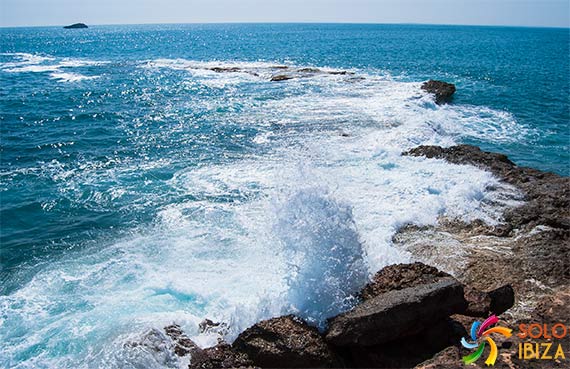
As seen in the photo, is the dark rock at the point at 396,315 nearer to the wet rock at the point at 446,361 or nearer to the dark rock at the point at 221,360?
the wet rock at the point at 446,361

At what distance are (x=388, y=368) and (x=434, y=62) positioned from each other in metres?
55.3

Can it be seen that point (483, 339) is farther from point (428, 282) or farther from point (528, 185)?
point (528, 185)

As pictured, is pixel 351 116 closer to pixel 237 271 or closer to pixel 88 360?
pixel 237 271

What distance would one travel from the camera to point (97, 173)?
16.8m

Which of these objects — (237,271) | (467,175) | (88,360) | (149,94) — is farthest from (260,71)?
(88,360)

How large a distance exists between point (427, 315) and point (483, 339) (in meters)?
0.97

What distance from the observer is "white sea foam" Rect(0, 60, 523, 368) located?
810 centimetres

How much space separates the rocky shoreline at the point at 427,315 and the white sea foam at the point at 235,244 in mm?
575

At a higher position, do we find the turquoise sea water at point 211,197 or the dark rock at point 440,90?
the dark rock at point 440,90

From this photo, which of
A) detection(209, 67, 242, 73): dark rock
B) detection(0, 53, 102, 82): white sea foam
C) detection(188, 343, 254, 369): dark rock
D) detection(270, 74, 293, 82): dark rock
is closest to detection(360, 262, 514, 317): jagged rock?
detection(188, 343, 254, 369): dark rock

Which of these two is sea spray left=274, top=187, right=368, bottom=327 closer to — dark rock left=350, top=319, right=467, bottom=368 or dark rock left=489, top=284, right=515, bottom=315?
dark rock left=350, top=319, right=467, bottom=368

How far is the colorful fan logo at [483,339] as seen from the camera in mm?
6328

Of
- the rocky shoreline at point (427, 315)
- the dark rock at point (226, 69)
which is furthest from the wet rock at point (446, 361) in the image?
the dark rock at point (226, 69)

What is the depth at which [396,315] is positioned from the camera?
6.90 metres
